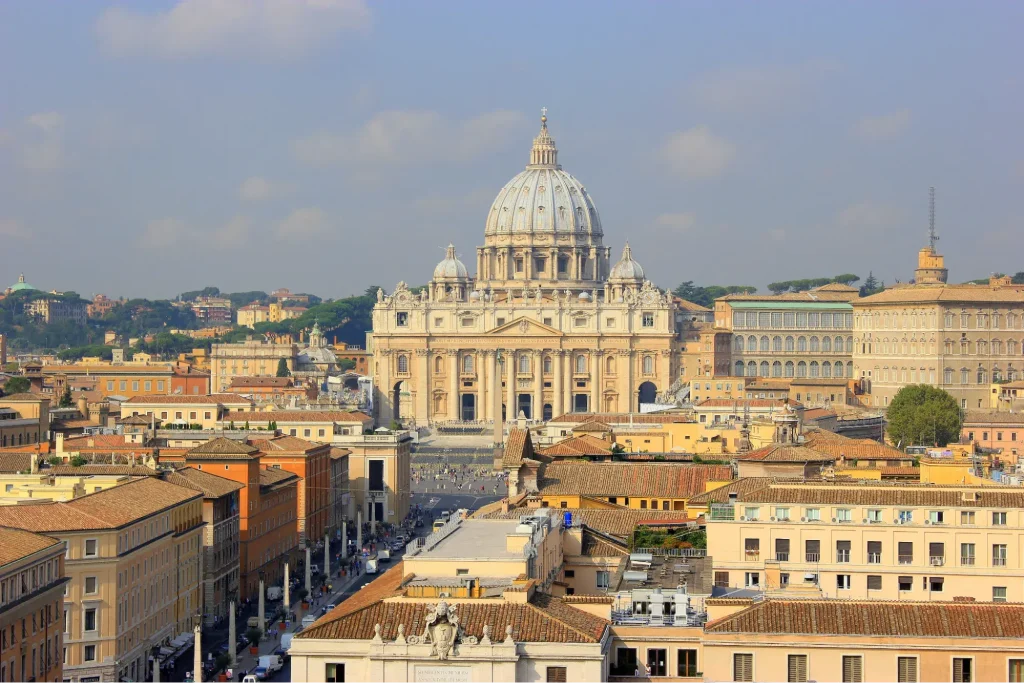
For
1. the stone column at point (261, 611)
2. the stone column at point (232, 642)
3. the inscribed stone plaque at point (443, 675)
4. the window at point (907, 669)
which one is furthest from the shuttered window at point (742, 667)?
the stone column at point (261, 611)

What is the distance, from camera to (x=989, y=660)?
2369 centimetres

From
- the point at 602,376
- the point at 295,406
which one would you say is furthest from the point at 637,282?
Answer: the point at 295,406

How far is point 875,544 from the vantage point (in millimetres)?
30047

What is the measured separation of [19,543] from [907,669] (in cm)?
1613

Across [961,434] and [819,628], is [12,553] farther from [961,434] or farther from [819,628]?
[961,434]

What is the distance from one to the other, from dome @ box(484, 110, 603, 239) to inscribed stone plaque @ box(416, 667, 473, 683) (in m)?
164

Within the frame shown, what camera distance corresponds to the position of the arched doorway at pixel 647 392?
161850mm

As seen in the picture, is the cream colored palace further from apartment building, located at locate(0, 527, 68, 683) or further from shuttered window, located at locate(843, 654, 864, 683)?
shuttered window, located at locate(843, 654, 864, 683)

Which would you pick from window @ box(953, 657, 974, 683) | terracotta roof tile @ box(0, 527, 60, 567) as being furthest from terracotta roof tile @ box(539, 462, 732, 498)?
window @ box(953, 657, 974, 683)

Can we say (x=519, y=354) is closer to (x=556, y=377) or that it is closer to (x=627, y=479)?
(x=556, y=377)

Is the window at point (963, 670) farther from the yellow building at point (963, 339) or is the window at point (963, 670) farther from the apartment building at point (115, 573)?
the yellow building at point (963, 339)

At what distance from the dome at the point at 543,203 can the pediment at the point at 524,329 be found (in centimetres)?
2659

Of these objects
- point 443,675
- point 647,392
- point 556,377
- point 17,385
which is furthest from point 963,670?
point 647,392

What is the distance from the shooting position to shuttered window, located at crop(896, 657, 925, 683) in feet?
78.3
